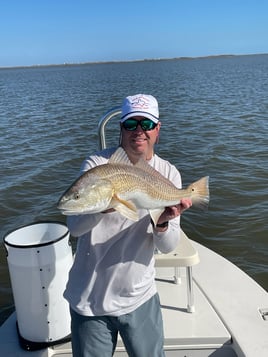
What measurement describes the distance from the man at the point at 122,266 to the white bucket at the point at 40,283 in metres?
0.63

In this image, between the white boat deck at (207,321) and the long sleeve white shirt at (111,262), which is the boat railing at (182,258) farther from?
the long sleeve white shirt at (111,262)

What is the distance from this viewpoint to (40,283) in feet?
10.6

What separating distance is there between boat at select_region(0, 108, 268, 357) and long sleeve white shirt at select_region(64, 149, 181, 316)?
931 mm

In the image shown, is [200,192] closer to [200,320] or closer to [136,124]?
[136,124]

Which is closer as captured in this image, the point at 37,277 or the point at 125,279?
the point at 125,279

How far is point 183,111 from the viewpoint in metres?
21.7

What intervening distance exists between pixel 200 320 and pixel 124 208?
1772mm

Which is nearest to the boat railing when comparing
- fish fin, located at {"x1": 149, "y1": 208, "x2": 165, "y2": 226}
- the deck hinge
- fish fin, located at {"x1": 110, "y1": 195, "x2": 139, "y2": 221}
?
the deck hinge

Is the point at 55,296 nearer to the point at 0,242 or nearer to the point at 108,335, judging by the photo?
the point at 108,335

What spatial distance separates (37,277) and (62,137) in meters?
13.9

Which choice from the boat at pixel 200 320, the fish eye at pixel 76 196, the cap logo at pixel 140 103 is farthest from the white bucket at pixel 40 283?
the cap logo at pixel 140 103

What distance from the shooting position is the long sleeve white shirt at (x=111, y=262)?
2535mm

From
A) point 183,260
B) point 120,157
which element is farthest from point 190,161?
point 120,157

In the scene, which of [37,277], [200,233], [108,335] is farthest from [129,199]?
[200,233]
